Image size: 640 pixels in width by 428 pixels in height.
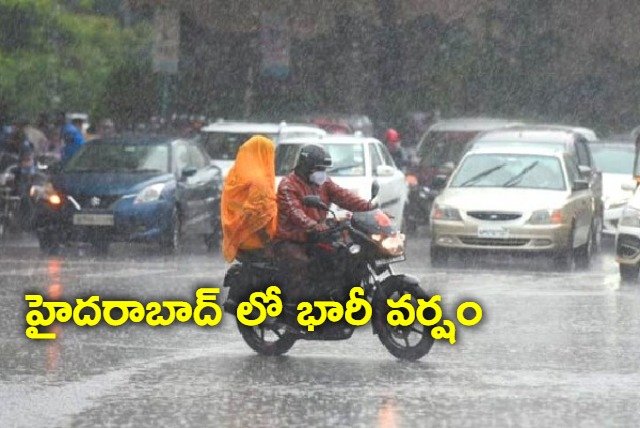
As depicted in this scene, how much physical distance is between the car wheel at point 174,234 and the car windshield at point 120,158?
0.75m

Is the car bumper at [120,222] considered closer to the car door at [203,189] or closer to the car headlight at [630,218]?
the car door at [203,189]

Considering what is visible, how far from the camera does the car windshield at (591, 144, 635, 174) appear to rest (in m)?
32.3

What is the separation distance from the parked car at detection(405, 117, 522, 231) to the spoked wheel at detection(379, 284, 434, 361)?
17.7 metres

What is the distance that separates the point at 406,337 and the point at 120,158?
13.6 meters

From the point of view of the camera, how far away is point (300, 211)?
551 inches

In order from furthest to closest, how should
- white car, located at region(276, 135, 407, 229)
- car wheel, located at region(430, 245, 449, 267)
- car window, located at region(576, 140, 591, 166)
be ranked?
car window, located at region(576, 140, 591, 166) < white car, located at region(276, 135, 407, 229) < car wheel, located at region(430, 245, 449, 267)

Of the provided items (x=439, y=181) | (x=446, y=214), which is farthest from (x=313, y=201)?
(x=439, y=181)

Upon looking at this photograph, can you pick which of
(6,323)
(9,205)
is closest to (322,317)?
(6,323)

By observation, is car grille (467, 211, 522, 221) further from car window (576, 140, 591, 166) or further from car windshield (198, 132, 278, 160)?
car windshield (198, 132, 278, 160)

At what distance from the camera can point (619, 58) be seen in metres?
46.5

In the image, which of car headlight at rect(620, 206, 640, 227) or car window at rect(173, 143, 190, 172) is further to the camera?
car window at rect(173, 143, 190, 172)

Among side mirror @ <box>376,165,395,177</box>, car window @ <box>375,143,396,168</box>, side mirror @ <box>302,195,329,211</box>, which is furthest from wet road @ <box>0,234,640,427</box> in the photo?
car window @ <box>375,143,396,168</box>

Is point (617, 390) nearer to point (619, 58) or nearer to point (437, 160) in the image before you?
point (437, 160)

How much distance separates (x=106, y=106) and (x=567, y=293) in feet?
132
